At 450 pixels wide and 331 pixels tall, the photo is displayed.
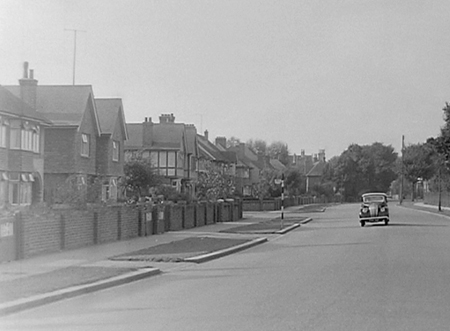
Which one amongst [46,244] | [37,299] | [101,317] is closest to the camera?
[101,317]

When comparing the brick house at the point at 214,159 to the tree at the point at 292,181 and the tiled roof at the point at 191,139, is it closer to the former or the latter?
the tiled roof at the point at 191,139

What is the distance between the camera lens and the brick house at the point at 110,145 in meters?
48.9

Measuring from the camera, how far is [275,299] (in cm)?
1362

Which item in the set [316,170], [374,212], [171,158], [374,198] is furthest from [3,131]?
[316,170]

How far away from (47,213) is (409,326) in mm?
13736

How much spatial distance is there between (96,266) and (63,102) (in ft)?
A: 90.8

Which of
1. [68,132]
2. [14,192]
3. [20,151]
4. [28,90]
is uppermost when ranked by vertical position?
[28,90]

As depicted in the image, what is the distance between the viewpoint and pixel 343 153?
502 ft

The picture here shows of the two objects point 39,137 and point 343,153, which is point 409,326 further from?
point 343,153

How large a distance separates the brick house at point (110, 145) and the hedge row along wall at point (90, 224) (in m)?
10.5

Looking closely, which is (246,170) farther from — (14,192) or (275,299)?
(275,299)

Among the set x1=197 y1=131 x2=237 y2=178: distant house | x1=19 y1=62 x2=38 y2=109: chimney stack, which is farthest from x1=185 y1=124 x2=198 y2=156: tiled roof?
x1=19 y1=62 x2=38 y2=109: chimney stack

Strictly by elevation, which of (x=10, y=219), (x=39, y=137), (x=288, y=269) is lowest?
(x=288, y=269)

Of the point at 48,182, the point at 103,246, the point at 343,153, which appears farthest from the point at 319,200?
the point at 103,246
